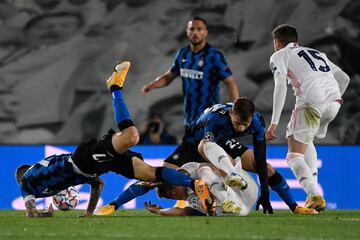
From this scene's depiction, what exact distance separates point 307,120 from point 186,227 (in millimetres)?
2290

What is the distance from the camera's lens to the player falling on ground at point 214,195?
907 centimetres

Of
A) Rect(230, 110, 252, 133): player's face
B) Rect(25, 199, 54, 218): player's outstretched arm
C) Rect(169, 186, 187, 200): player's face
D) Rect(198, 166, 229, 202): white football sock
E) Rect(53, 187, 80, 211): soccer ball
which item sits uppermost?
Rect(230, 110, 252, 133): player's face

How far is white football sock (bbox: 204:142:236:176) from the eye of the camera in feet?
29.3

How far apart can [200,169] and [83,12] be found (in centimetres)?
546

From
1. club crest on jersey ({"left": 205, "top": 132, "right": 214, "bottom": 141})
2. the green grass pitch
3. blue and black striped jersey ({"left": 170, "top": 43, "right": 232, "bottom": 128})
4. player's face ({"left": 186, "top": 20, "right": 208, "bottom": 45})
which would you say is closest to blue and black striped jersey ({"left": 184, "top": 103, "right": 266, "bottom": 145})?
club crest on jersey ({"left": 205, "top": 132, "right": 214, "bottom": 141})

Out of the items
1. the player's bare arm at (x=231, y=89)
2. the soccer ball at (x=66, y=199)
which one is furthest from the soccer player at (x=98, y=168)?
the player's bare arm at (x=231, y=89)

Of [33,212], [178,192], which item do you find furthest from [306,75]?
[33,212]

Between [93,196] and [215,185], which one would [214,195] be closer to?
[215,185]

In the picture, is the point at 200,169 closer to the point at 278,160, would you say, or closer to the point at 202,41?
the point at 202,41

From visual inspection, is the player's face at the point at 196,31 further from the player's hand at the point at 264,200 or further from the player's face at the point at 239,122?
the player's hand at the point at 264,200

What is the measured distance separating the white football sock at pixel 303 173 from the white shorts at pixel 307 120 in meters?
0.18

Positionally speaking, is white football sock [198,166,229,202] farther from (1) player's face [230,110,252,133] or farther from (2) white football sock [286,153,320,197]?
(2) white football sock [286,153,320,197]

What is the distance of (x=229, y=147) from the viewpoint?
32.3ft

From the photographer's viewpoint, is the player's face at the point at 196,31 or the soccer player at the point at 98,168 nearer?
the soccer player at the point at 98,168
